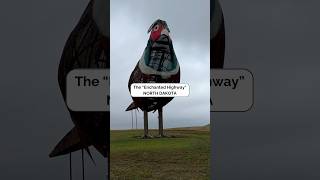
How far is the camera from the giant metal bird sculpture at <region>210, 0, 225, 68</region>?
220 inches

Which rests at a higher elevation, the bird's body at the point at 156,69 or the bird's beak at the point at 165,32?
the bird's beak at the point at 165,32

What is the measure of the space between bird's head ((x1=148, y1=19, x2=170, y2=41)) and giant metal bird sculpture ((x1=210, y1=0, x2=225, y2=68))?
1.66 feet

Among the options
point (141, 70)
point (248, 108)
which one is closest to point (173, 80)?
point (141, 70)

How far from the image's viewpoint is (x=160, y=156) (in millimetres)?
5562

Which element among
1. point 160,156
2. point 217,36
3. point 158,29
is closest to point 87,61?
point 158,29

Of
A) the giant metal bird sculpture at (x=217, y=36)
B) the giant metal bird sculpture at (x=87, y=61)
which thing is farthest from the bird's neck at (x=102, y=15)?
the giant metal bird sculpture at (x=217, y=36)

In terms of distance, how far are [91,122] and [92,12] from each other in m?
1.22

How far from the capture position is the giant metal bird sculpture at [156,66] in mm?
5422

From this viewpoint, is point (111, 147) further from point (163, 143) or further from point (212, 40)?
point (212, 40)

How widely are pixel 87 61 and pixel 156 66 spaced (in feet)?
3.06

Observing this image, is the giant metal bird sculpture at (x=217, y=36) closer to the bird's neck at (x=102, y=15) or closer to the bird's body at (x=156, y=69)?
the bird's body at (x=156, y=69)

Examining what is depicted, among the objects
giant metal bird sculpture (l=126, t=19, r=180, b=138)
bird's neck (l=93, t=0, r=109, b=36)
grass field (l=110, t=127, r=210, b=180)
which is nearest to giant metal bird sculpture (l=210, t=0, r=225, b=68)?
giant metal bird sculpture (l=126, t=19, r=180, b=138)

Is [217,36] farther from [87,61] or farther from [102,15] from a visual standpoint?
[87,61]

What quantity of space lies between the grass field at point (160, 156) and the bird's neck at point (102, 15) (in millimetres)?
1109
